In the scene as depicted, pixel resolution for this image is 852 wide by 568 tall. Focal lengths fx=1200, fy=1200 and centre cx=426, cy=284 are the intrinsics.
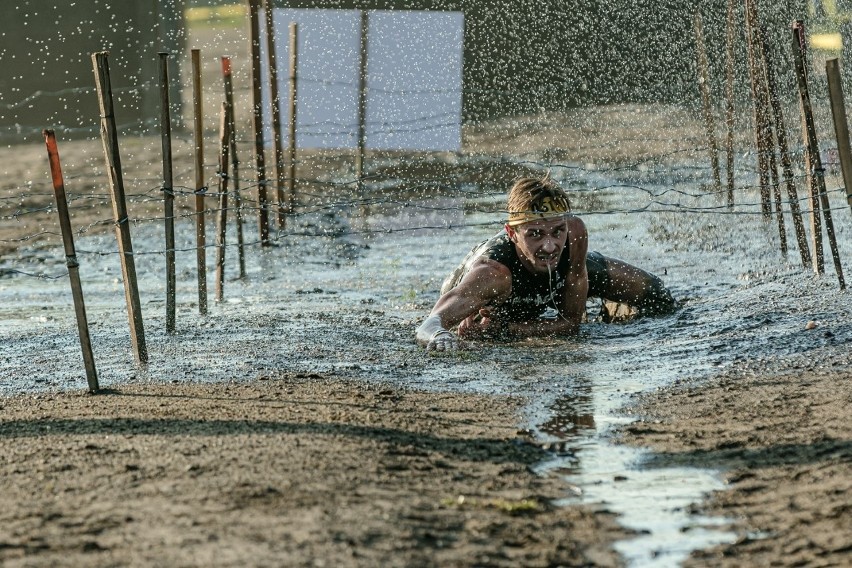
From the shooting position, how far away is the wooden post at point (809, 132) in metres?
7.58

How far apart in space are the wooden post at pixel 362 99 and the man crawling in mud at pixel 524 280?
6.99 meters

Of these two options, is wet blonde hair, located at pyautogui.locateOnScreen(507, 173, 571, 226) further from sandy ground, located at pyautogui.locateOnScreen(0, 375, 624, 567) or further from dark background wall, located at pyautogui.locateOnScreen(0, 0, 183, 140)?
dark background wall, located at pyautogui.locateOnScreen(0, 0, 183, 140)

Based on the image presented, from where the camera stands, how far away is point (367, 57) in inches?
641

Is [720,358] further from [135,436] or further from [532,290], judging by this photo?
[135,436]

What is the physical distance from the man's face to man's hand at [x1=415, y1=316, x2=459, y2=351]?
2.29 feet

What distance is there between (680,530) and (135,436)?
2223mm

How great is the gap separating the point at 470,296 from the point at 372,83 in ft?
31.7

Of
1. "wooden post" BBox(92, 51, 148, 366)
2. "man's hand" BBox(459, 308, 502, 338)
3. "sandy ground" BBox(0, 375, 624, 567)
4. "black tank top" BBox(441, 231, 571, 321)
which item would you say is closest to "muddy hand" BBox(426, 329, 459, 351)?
"man's hand" BBox(459, 308, 502, 338)

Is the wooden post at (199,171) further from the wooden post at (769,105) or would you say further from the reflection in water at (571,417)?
the wooden post at (769,105)

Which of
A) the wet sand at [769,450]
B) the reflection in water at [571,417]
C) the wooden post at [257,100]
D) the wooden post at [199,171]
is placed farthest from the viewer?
the wooden post at [257,100]

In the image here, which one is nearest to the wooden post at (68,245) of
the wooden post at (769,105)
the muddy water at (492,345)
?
the muddy water at (492,345)

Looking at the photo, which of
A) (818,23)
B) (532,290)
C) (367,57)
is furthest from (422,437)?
(818,23)

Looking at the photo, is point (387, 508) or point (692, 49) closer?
point (387, 508)

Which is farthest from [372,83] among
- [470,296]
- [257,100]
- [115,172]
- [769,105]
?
[115,172]
